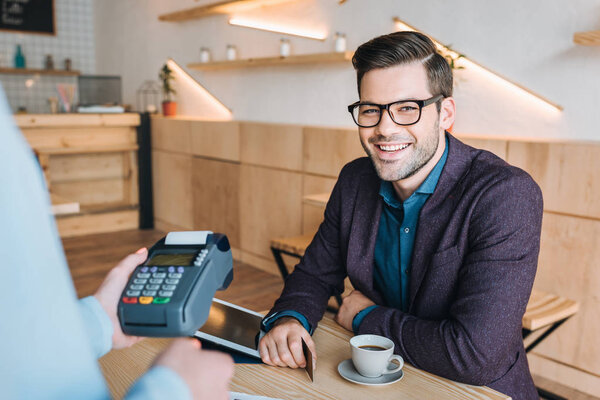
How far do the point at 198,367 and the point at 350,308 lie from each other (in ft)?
2.87

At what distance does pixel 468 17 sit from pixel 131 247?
127 inches

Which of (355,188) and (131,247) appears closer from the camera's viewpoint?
(355,188)

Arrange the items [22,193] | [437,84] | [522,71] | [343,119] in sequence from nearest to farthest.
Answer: [22,193]
[437,84]
[522,71]
[343,119]

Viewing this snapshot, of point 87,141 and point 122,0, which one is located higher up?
point 122,0

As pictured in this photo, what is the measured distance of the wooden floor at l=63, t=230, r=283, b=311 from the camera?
3.49 meters

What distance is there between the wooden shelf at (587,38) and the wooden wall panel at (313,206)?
63.1 inches

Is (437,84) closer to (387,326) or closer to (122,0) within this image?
(387,326)

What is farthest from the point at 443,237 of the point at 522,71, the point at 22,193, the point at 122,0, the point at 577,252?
the point at 122,0

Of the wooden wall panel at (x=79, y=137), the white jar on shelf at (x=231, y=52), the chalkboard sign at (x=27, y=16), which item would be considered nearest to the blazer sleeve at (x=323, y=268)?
the white jar on shelf at (x=231, y=52)

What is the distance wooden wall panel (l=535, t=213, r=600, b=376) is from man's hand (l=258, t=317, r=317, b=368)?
168cm

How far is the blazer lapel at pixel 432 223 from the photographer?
126 centimetres

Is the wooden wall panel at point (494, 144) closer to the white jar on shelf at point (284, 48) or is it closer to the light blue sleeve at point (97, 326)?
the white jar on shelf at point (284, 48)

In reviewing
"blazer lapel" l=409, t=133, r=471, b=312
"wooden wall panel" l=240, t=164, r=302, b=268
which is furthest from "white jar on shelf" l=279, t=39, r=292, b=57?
"blazer lapel" l=409, t=133, r=471, b=312

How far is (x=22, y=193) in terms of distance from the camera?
0.34 m
